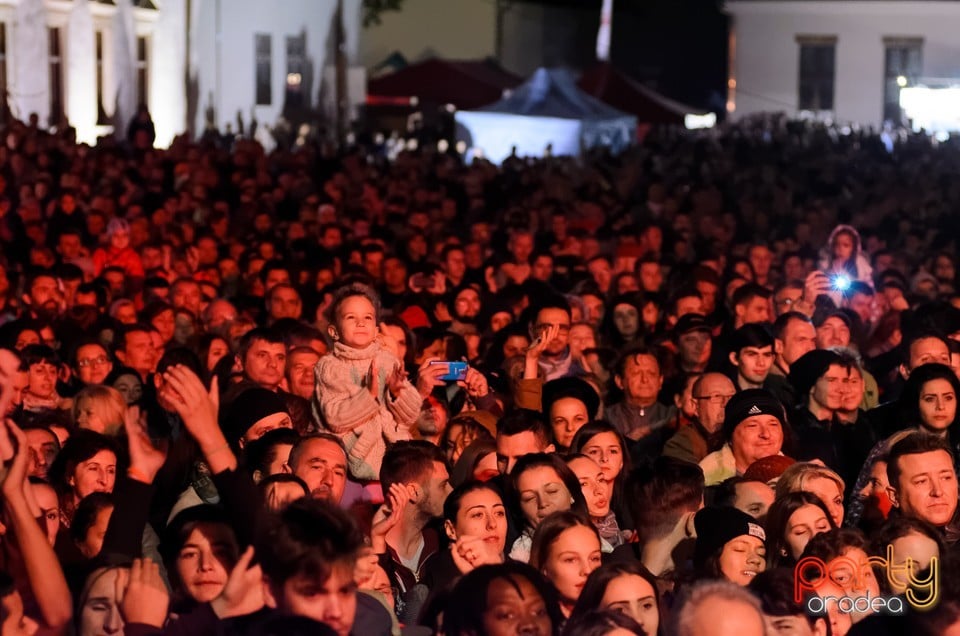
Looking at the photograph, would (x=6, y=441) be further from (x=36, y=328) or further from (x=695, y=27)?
(x=695, y=27)

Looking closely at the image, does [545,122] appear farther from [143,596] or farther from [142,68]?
[143,596]

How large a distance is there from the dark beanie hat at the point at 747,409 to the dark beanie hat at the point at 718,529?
132 cm

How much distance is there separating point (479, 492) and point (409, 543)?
0.72 metres

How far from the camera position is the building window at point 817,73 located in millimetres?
47844

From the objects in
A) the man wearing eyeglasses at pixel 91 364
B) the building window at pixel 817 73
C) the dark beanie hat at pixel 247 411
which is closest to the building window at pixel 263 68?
the building window at pixel 817 73

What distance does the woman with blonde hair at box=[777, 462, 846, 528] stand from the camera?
6.71 metres

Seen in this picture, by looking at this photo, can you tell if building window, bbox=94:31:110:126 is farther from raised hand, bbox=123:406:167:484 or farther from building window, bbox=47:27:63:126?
raised hand, bbox=123:406:167:484

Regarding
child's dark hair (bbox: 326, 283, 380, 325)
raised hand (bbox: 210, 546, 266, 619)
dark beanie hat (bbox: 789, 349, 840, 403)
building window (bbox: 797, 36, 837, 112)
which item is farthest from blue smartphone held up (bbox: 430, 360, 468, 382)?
building window (bbox: 797, 36, 837, 112)

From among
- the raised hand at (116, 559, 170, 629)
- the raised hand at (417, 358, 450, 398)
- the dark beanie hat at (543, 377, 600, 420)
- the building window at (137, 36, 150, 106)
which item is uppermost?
the building window at (137, 36, 150, 106)

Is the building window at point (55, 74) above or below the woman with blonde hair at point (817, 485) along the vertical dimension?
above

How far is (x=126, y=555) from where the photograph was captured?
20.0ft

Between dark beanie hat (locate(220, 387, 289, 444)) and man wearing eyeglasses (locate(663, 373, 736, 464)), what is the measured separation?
184 centimetres

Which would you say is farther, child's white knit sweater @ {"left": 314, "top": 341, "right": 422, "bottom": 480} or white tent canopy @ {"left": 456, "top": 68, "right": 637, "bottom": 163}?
white tent canopy @ {"left": 456, "top": 68, "right": 637, "bottom": 163}

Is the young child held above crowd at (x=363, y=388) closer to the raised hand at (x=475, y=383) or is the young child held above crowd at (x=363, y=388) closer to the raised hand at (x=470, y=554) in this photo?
the raised hand at (x=475, y=383)
